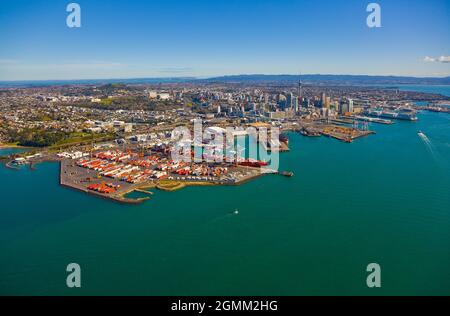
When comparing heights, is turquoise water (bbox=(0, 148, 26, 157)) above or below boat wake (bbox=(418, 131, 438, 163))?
below

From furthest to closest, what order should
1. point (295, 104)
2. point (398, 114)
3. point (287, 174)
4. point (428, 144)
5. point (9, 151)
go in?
point (295, 104), point (398, 114), point (428, 144), point (9, 151), point (287, 174)

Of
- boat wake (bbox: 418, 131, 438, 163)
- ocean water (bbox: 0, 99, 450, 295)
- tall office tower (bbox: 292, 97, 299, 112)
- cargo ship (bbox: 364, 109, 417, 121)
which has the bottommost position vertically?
ocean water (bbox: 0, 99, 450, 295)

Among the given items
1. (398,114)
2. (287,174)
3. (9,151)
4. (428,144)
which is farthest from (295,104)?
(9,151)

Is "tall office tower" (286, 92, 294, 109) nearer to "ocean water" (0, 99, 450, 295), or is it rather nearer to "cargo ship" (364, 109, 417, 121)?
"cargo ship" (364, 109, 417, 121)

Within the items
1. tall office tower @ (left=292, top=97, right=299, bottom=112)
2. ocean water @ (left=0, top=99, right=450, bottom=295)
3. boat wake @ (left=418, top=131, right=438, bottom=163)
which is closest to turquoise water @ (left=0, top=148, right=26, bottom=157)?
ocean water @ (left=0, top=99, right=450, bottom=295)

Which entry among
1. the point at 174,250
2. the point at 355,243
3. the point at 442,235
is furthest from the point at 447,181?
the point at 174,250

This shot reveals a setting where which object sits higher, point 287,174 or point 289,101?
point 289,101

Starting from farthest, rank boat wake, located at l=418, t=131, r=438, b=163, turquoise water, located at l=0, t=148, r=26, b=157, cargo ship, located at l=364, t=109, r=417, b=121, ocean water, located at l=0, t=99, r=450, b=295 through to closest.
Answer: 1. cargo ship, located at l=364, t=109, r=417, b=121
2. turquoise water, located at l=0, t=148, r=26, b=157
3. boat wake, located at l=418, t=131, r=438, b=163
4. ocean water, located at l=0, t=99, r=450, b=295

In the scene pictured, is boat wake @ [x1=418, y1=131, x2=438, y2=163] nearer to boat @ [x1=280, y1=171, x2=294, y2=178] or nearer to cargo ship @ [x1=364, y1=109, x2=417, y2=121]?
cargo ship @ [x1=364, y1=109, x2=417, y2=121]

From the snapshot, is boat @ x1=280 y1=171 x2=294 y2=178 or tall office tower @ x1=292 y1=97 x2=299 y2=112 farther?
tall office tower @ x1=292 y1=97 x2=299 y2=112

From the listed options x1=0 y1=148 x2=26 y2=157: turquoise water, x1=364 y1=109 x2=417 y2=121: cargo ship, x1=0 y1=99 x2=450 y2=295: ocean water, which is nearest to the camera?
x1=0 y1=99 x2=450 y2=295: ocean water

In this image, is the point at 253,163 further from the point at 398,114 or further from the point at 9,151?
the point at 398,114
